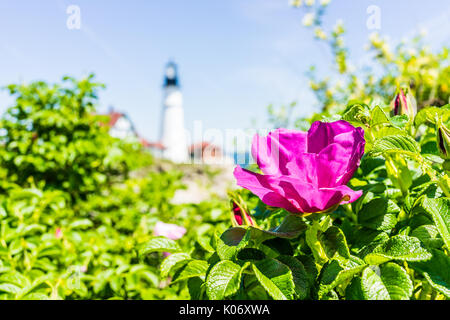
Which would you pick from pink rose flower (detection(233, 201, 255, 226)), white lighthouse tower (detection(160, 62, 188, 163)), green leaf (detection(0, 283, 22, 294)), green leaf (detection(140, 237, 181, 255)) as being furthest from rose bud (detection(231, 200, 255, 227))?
white lighthouse tower (detection(160, 62, 188, 163))

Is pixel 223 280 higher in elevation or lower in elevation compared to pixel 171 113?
lower

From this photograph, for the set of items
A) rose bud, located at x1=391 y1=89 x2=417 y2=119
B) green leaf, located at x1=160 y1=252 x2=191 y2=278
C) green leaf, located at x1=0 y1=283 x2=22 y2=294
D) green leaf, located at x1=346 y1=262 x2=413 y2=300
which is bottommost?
green leaf, located at x1=0 y1=283 x2=22 y2=294

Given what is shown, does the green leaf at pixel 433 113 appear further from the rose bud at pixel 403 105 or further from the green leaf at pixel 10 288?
the green leaf at pixel 10 288

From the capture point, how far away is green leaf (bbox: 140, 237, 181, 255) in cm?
65

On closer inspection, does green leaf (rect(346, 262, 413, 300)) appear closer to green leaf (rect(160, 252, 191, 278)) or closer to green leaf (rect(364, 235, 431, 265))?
green leaf (rect(364, 235, 431, 265))

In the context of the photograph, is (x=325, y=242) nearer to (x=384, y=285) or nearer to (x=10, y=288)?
(x=384, y=285)

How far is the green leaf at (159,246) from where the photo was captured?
65 centimetres

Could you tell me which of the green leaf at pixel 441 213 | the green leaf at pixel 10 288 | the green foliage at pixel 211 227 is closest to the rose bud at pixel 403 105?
the green foliage at pixel 211 227

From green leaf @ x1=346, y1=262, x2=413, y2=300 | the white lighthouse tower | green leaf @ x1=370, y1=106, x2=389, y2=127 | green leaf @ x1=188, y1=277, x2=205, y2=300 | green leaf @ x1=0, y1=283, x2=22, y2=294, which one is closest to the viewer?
green leaf @ x1=346, y1=262, x2=413, y2=300

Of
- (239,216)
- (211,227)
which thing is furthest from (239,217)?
(211,227)

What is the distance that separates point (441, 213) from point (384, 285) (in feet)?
0.39

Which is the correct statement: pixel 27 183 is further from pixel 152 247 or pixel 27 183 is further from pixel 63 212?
pixel 152 247

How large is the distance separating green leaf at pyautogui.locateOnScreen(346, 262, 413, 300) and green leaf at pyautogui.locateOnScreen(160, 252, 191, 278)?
0.87 ft

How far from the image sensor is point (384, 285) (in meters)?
0.47
